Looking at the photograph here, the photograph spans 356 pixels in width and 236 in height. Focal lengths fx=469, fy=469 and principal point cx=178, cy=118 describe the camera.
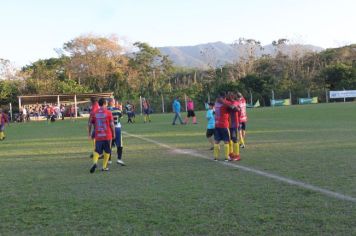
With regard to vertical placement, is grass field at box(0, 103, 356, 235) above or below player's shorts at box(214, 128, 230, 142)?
below

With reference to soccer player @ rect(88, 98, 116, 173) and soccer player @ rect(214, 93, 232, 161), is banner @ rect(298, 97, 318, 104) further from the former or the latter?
soccer player @ rect(88, 98, 116, 173)

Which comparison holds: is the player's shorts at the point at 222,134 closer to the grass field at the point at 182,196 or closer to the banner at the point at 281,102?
the grass field at the point at 182,196

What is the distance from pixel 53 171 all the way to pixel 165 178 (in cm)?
327

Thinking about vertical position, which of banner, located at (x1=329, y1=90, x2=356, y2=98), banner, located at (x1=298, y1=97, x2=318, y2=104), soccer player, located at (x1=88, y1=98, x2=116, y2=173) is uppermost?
banner, located at (x1=329, y1=90, x2=356, y2=98)

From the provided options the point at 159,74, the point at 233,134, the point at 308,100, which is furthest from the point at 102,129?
the point at 159,74

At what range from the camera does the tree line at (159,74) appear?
2442 inches

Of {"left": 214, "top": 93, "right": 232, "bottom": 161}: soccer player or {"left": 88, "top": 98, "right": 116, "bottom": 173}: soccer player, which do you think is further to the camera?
{"left": 214, "top": 93, "right": 232, "bottom": 161}: soccer player

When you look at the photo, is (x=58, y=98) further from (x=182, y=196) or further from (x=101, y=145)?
(x=182, y=196)

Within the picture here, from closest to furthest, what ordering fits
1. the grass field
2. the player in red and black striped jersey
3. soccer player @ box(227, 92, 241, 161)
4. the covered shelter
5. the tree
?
the grass field
the player in red and black striped jersey
soccer player @ box(227, 92, 241, 161)
the covered shelter
the tree

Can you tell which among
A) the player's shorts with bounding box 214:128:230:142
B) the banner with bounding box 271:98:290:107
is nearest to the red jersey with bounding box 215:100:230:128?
the player's shorts with bounding box 214:128:230:142

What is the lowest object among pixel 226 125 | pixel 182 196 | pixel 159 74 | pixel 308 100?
pixel 182 196

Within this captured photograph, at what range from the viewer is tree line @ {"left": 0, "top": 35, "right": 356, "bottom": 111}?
204 feet

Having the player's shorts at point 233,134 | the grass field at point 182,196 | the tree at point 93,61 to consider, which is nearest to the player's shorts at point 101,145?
the grass field at point 182,196

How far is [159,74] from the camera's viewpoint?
86.9 m
